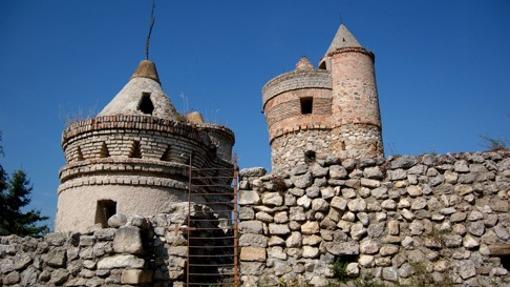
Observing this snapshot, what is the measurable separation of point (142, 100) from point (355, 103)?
1220cm

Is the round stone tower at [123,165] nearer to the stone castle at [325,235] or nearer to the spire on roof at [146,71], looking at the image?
the spire on roof at [146,71]

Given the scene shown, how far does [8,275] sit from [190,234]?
2.79m

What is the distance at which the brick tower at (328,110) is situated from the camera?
21.2 meters

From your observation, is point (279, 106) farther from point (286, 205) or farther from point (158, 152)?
point (286, 205)

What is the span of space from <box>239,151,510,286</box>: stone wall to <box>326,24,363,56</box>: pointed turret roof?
1805 centimetres

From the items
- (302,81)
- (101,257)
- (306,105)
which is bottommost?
(101,257)

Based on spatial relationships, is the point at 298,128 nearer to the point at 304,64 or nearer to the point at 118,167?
the point at 304,64

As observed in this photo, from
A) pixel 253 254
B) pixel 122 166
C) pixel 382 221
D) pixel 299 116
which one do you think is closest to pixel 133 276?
pixel 253 254

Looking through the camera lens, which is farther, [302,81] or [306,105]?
[306,105]

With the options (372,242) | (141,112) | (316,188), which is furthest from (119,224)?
(141,112)

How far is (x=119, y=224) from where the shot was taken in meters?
6.55

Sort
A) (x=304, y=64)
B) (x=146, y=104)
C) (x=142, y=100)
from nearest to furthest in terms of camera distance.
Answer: (x=142, y=100)
(x=146, y=104)
(x=304, y=64)

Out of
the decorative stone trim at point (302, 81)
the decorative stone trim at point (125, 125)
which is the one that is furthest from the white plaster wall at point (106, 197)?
the decorative stone trim at point (302, 81)

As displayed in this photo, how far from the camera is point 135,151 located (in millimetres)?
11438
